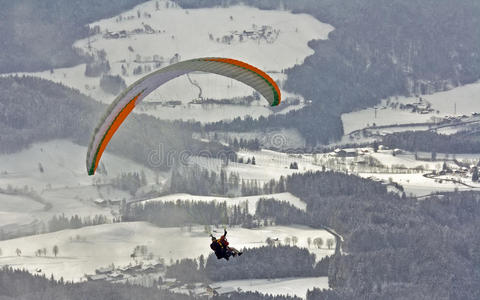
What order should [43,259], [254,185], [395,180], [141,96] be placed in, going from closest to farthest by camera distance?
[141,96] < [43,259] < [254,185] < [395,180]

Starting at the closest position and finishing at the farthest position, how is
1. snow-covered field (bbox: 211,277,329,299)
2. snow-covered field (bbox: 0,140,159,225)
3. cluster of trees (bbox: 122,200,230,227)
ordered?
snow-covered field (bbox: 211,277,329,299) → cluster of trees (bbox: 122,200,230,227) → snow-covered field (bbox: 0,140,159,225)

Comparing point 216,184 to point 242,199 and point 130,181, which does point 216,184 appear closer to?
point 242,199

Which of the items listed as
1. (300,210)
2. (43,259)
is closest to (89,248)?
(43,259)

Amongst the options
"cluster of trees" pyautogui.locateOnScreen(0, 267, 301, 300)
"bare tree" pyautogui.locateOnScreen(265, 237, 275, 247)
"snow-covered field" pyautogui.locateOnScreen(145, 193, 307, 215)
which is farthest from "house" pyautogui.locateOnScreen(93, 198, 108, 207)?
"cluster of trees" pyautogui.locateOnScreen(0, 267, 301, 300)

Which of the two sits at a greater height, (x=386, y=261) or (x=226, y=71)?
(x=226, y=71)

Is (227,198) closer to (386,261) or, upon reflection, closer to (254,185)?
(254,185)

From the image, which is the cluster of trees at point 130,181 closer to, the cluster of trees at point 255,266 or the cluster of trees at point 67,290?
the cluster of trees at point 255,266

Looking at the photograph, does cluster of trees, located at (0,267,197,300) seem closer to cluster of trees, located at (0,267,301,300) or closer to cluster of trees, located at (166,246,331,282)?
cluster of trees, located at (0,267,301,300)

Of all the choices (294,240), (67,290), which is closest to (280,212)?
(294,240)
